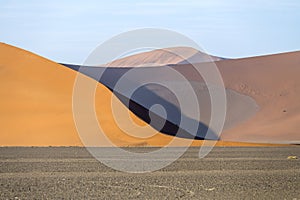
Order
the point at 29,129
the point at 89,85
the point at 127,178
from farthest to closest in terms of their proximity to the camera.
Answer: the point at 89,85
the point at 29,129
the point at 127,178

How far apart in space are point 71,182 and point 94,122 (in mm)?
25691

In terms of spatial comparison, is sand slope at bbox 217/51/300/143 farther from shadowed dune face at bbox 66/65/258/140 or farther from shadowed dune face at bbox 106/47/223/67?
shadowed dune face at bbox 106/47/223/67

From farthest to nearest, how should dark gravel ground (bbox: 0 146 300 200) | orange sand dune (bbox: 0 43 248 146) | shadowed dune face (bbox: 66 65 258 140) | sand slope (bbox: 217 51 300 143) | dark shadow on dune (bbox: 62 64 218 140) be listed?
shadowed dune face (bbox: 66 65 258 140), sand slope (bbox: 217 51 300 143), dark shadow on dune (bbox: 62 64 218 140), orange sand dune (bbox: 0 43 248 146), dark gravel ground (bbox: 0 146 300 200)

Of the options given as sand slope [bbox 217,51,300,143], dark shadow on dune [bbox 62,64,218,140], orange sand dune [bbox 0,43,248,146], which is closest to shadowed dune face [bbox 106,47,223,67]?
dark shadow on dune [bbox 62,64,218,140]

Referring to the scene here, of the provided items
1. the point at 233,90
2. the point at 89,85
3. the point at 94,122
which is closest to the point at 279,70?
the point at 233,90

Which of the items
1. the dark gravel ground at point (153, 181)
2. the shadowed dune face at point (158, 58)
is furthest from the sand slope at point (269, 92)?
the shadowed dune face at point (158, 58)

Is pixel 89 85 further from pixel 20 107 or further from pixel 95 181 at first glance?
pixel 95 181

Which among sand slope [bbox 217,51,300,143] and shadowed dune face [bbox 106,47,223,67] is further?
shadowed dune face [bbox 106,47,223,67]

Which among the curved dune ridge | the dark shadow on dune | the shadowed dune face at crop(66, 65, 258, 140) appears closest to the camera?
the curved dune ridge

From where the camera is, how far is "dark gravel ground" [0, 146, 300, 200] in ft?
47.0

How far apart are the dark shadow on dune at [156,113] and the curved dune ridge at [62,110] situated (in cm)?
269

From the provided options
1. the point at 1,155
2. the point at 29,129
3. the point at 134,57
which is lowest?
the point at 134,57

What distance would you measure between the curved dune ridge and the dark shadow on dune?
2.69 m

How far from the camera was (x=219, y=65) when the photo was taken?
3433 inches
